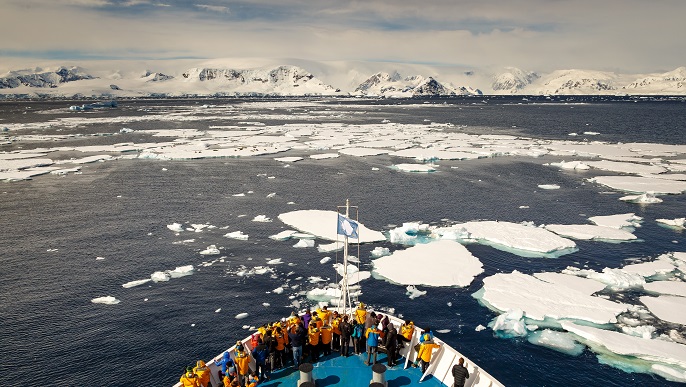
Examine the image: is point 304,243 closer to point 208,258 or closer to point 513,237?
point 208,258

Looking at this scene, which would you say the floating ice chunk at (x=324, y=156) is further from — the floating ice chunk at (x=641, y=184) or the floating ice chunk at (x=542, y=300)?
the floating ice chunk at (x=542, y=300)

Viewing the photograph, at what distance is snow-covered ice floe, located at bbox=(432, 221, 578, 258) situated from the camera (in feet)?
94.6

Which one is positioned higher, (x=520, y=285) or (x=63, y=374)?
(x=520, y=285)

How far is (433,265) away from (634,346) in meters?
11.0

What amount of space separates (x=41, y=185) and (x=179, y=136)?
42521 millimetres

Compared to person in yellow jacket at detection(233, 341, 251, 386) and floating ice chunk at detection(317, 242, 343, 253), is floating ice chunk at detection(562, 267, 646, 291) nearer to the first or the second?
floating ice chunk at detection(317, 242, 343, 253)

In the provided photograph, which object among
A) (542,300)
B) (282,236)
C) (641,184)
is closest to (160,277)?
(282,236)

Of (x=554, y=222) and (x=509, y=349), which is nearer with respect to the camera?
(x=509, y=349)

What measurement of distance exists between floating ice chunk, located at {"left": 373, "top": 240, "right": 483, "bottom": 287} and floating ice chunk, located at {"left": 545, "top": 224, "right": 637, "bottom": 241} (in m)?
8.21

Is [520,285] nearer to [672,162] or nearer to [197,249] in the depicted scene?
[197,249]

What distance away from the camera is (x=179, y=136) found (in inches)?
3497

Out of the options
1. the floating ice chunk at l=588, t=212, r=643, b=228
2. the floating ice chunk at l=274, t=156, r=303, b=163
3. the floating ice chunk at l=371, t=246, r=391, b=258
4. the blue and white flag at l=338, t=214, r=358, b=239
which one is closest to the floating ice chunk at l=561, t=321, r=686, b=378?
the blue and white flag at l=338, t=214, r=358, b=239

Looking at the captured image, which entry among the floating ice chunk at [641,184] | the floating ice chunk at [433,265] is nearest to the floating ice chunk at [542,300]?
the floating ice chunk at [433,265]

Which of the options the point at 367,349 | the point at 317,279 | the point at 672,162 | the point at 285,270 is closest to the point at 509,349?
the point at 367,349
